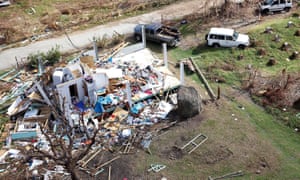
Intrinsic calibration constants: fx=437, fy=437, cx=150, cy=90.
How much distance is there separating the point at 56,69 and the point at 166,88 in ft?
21.9

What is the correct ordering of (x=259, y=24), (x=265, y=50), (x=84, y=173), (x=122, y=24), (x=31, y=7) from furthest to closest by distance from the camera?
(x=31, y=7)
(x=122, y=24)
(x=259, y=24)
(x=265, y=50)
(x=84, y=173)

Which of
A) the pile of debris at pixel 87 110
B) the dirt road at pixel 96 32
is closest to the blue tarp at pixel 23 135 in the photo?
the pile of debris at pixel 87 110

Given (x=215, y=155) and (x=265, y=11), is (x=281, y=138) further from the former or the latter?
(x=265, y=11)

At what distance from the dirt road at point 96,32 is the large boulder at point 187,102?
11.8 m

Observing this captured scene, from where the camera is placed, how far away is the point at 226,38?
3038 centimetres

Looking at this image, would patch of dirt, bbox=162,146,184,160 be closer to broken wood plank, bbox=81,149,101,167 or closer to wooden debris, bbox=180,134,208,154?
wooden debris, bbox=180,134,208,154

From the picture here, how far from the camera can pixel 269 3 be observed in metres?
34.7

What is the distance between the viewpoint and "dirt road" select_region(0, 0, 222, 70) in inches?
1271

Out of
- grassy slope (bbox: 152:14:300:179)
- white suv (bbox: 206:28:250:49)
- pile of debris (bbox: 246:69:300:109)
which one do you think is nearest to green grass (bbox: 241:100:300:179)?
grassy slope (bbox: 152:14:300:179)

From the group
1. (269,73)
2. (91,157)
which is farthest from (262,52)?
(91,157)

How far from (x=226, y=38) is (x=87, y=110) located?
11596mm

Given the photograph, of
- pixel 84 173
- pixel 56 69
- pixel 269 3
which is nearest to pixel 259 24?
pixel 269 3

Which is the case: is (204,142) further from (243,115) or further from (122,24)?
(122,24)

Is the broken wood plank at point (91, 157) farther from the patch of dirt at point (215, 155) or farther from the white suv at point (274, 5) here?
the white suv at point (274, 5)
